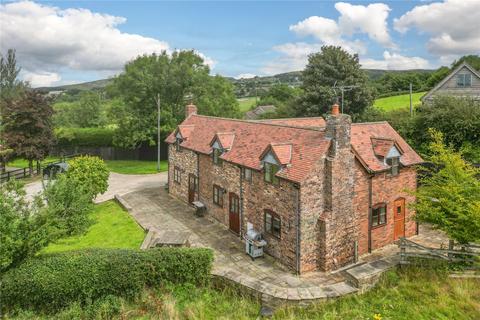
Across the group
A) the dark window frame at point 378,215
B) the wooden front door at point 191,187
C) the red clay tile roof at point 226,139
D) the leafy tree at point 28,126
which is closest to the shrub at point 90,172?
the wooden front door at point 191,187

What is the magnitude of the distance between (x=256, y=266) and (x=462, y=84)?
3600 centimetres

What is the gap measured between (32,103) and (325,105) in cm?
3240

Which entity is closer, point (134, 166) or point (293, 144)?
point (293, 144)

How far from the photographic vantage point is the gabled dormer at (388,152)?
A: 1725 centimetres

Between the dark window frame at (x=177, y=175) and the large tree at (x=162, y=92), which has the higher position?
the large tree at (x=162, y=92)

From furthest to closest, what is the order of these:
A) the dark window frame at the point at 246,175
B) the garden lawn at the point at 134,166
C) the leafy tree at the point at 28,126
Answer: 1. the garden lawn at the point at 134,166
2. the leafy tree at the point at 28,126
3. the dark window frame at the point at 246,175

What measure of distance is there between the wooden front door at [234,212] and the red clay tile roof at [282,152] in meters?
4.30

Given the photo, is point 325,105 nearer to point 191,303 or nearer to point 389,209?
point 389,209

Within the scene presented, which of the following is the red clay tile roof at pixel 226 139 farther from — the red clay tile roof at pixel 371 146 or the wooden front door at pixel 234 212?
the red clay tile roof at pixel 371 146

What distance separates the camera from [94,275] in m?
12.9

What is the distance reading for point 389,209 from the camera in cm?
1789

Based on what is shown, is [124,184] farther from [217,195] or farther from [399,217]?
[399,217]

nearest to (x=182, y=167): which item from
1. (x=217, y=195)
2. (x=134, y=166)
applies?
(x=217, y=195)

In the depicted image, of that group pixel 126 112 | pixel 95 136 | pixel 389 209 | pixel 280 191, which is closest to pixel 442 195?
pixel 389 209
